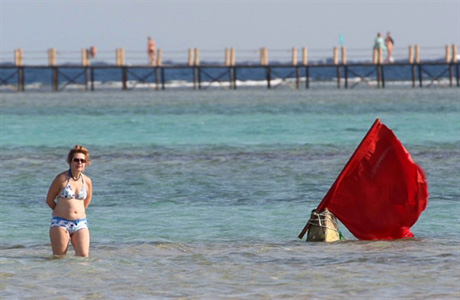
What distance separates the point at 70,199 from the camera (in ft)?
34.6

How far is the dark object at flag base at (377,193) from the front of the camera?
487 inches

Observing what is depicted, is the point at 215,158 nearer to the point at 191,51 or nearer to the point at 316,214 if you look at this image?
the point at 316,214

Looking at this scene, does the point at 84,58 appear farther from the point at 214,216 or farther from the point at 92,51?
the point at 214,216

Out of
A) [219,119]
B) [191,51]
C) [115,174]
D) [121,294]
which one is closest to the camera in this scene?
[121,294]

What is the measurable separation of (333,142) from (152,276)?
59.2 ft

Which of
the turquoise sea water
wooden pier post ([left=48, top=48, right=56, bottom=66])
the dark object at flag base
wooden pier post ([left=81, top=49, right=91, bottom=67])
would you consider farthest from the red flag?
wooden pier post ([left=48, top=48, right=56, bottom=66])

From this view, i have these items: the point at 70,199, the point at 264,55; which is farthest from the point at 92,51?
the point at 70,199

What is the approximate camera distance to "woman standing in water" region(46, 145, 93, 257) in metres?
10.5

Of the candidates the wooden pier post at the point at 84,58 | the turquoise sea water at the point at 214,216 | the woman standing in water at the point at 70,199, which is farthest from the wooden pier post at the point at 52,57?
the woman standing in water at the point at 70,199

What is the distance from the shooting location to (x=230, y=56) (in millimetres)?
61719

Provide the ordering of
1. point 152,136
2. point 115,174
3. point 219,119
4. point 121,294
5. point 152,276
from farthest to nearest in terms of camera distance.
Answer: point 219,119 → point 152,136 → point 115,174 → point 152,276 → point 121,294

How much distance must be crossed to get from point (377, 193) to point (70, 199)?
388 cm

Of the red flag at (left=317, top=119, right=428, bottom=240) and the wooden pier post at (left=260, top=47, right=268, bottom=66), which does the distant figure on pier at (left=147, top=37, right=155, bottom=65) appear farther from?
the red flag at (left=317, top=119, right=428, bottom=240)

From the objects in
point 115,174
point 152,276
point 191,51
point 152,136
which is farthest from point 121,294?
point 191,51
